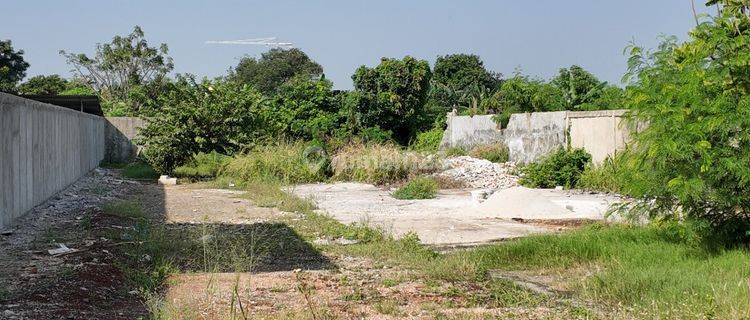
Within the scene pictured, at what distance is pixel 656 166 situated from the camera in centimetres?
890

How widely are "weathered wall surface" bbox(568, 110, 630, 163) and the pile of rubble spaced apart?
197 centimetres

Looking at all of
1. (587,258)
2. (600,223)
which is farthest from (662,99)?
(600,223)

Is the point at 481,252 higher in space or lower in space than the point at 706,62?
lower

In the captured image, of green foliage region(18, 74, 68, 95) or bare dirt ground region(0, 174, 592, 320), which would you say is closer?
bare dirt ground region(0, 174, 592, 320)

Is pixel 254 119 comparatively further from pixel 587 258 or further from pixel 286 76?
pixel 286 76

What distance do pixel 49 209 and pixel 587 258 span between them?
29.0ft

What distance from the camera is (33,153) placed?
13602 millimetres

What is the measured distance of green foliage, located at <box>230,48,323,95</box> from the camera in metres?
68.6

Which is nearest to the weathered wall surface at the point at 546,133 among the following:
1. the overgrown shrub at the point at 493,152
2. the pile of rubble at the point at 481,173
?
the overgrown shrub at the point at 493,152

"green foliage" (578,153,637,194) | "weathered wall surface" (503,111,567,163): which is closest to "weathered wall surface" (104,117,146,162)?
"weathered wall surface" (503,111,567,163)

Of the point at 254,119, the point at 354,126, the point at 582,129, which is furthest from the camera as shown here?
the point at 354,126

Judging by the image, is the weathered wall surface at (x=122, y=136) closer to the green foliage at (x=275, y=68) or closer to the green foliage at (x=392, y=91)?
the green foliage at (x=392, y=91)

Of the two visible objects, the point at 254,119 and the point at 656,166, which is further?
the point at 254,119

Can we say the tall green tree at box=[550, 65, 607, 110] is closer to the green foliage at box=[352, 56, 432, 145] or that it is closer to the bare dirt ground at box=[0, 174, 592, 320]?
the green foliage at box=[352, 56, 432, 145]
